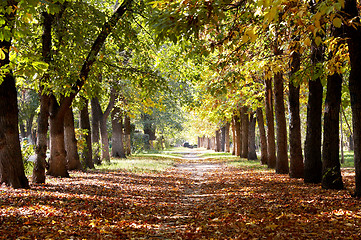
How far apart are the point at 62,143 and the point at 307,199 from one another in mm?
9766

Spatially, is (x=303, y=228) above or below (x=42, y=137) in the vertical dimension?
below

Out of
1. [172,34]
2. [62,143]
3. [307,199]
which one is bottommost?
[307,199]

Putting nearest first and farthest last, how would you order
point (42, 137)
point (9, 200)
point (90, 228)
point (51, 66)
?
point (90, 228) → point (9, 200) → point (51, 66) → point (42, 137)

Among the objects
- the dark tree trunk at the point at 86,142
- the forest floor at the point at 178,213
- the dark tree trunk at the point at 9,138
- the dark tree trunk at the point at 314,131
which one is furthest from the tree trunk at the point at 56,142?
the dark tree trunk at the point at 314,131

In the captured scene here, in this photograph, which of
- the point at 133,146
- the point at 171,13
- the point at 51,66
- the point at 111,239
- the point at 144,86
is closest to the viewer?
the point at 171,13

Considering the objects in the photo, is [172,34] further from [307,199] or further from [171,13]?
[307,199]

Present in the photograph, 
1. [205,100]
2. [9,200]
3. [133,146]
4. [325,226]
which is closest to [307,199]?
[325,226]

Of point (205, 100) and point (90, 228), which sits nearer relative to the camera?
point (90, 228)

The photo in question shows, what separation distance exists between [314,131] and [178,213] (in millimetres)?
5765

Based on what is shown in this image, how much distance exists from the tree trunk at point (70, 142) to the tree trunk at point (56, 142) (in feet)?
8.08

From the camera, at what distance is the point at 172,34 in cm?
587

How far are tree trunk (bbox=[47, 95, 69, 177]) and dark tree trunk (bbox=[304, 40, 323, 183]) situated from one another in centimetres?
898

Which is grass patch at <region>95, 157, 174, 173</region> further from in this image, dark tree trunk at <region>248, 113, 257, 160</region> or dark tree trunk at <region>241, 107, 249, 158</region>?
dark tree trunk at <region>241, 107, 249, 158</region>

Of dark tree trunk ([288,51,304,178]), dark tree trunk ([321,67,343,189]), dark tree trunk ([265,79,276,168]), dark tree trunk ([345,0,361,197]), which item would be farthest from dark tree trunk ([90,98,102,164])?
dark tree trunk ([345,0,361,197])
